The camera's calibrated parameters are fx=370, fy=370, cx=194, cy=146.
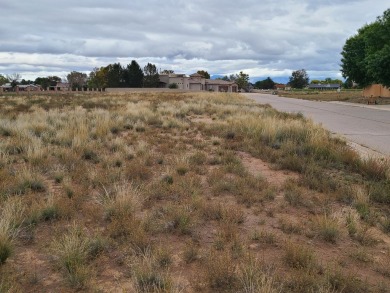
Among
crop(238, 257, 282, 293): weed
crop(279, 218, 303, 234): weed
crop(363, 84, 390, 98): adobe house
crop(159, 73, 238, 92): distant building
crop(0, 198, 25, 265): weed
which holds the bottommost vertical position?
crop(279, 218, 303, 234): weed

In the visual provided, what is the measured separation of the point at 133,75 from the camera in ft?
344

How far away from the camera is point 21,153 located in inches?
365

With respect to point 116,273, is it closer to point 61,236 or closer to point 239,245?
point 61,236

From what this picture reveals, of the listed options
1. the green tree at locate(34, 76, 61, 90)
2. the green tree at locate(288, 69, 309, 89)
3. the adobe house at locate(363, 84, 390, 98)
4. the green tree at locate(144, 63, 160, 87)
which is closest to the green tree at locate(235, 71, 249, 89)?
the green tree at locate(288, 69, 309, 89)

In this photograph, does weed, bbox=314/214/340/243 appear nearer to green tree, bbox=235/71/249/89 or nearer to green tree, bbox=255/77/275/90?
green tree, bbox=235/71/249/89

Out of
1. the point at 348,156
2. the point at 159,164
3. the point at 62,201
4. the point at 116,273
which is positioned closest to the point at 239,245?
the point at 116,273

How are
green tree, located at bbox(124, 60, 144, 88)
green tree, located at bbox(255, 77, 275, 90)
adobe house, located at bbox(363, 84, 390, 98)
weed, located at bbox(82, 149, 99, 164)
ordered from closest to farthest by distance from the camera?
weed, located at bbox(82, 149, 99, 164)
adobe house, located at bbox(363, 84, 390, 98)
green tree, located at bbox(124, 60, 144, 88)
green tree, located at bbox(255, 77, 275, 90)

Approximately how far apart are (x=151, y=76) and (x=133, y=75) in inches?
326

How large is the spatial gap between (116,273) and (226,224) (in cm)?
171

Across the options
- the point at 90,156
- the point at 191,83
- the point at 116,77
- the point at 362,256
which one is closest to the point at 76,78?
the point at 116,77

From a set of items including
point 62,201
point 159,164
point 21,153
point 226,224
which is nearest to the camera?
point 226,224

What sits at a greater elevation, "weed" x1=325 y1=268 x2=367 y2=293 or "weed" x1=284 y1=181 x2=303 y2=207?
"weed" x1=284 y1=181 x2=303 y2=207

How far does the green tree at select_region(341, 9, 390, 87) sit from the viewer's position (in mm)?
35375

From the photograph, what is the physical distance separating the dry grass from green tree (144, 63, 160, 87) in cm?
10281
